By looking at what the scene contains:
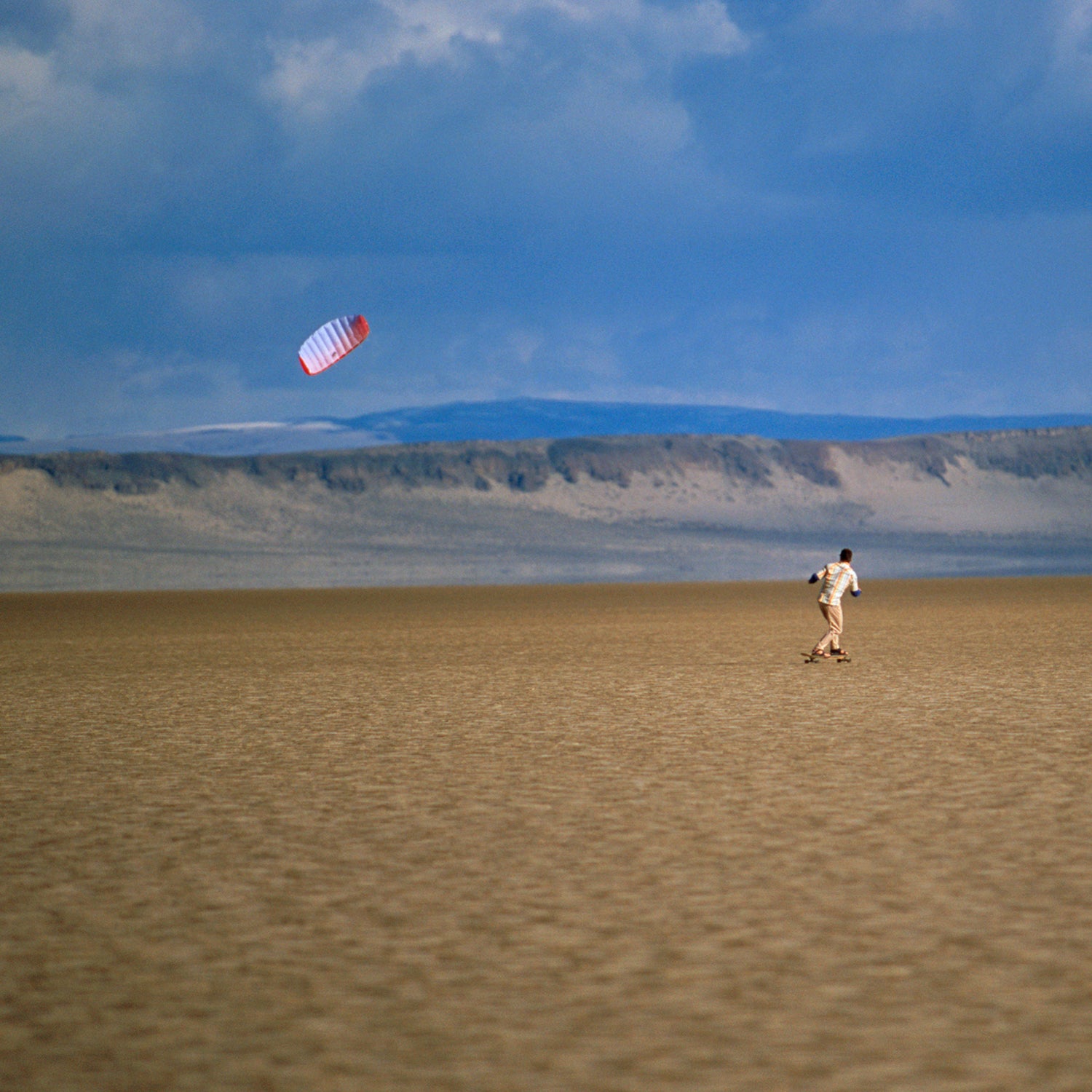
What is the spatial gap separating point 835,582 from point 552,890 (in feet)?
38.6

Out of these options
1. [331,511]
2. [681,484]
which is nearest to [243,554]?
[331,511]

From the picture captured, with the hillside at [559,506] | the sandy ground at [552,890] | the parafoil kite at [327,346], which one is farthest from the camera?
the hillside at [559,506]

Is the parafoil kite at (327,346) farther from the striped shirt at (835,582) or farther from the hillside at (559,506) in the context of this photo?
the hillside at (559,506)

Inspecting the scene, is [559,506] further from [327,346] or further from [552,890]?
[552,890]

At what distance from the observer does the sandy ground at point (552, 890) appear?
4.17m

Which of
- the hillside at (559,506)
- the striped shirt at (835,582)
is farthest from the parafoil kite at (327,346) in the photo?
the hillside at (559,506)

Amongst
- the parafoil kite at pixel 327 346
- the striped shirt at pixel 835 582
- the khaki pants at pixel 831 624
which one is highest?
the parafoil kite at pixel 327 346

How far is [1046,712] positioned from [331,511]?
87197mm

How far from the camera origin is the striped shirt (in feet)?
56.6

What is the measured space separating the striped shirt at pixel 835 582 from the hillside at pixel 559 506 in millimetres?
48854

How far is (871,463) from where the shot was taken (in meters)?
108

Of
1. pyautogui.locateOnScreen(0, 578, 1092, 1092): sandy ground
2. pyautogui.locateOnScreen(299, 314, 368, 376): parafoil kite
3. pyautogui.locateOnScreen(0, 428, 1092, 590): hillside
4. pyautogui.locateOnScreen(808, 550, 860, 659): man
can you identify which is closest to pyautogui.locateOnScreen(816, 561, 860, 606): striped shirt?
pyautogui.locateOnScreen(808, 550, 860, 659): man

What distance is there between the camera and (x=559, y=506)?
97.5 meters

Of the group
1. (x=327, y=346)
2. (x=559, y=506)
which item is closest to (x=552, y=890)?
(x=327, y=346)
